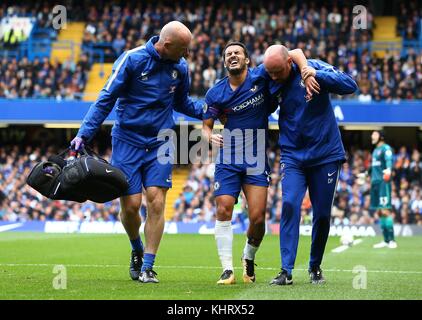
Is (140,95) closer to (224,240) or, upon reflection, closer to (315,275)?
(224,240)

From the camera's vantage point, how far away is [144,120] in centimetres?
962

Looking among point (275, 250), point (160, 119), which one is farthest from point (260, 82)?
point (275, 250)

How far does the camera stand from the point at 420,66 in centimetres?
3050

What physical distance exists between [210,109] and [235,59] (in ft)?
2.00

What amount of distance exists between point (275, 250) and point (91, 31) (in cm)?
1944

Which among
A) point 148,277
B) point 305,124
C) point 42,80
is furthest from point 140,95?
point 42,80

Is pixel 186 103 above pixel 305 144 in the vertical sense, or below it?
above

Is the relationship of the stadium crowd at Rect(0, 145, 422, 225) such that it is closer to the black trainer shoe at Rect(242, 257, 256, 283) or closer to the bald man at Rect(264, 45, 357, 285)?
the black trainer shoe at Rect(242, 257, 256, 283)

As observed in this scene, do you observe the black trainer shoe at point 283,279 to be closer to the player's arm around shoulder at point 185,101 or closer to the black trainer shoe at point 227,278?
the black trainer shoe at point 227,278

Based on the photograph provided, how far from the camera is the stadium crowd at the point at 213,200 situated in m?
27.5

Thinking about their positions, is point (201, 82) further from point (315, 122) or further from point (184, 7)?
point (315, 122)

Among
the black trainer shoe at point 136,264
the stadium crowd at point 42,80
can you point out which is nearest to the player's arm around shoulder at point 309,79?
the black trainer shoe at point 136,264

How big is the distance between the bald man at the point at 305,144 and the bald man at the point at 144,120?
1122 mm

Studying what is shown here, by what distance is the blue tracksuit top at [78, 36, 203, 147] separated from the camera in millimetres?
9508
